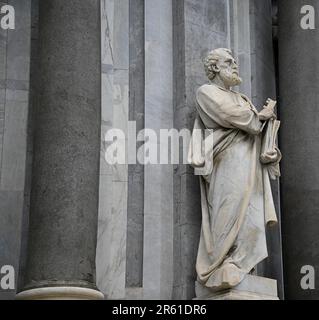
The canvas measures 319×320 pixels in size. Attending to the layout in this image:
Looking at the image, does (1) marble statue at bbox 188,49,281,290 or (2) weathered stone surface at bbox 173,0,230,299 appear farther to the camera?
(2) weathered stone surface at bbox 173,0,230,299

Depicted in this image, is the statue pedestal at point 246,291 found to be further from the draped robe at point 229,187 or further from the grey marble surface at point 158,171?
the grey marble surface at point 158,171

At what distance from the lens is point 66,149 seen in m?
12.9

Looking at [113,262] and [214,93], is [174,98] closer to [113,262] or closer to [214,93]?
[214,93]

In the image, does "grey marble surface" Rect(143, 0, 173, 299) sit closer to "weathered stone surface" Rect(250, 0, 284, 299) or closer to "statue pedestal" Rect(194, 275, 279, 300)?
"statue pedestal" Rect(194, 275, 279, 300)

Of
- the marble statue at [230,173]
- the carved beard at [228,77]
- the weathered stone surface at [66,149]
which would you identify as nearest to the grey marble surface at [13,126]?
the weathered stone surface at [66,149]

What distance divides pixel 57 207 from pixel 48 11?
3.04 metres

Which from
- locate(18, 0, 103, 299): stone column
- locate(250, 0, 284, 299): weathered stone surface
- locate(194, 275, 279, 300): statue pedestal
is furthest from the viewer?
locate(250, 0, 284, 299): weathered stone surface

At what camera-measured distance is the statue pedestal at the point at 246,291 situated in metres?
13.4

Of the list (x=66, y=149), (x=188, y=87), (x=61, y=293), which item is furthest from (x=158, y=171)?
(x=61, y=293)

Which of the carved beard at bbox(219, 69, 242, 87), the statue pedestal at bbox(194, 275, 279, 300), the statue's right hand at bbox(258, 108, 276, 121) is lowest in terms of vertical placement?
the statue pedestal at bbox(194, 275, 279, 300)

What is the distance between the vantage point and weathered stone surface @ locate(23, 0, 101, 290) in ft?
41.1

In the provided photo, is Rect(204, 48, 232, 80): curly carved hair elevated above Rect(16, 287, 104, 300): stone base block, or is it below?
above

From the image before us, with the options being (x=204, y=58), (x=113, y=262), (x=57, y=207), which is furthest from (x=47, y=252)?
(x=204, y=58)

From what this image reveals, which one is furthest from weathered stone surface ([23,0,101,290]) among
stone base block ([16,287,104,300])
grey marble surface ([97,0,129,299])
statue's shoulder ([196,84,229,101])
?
statue's shoulder ([196,84,229,101])
